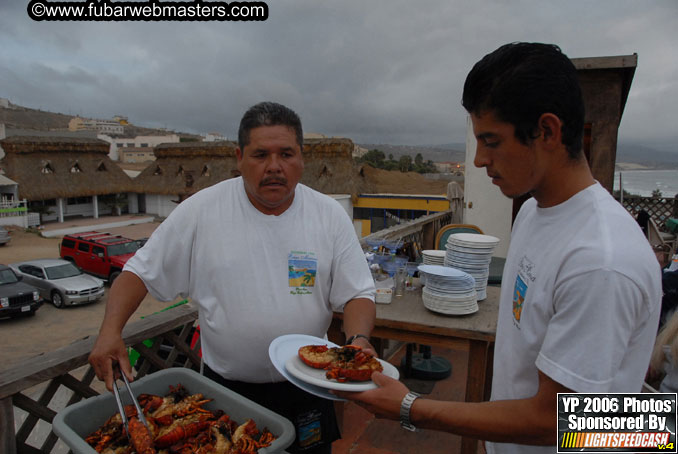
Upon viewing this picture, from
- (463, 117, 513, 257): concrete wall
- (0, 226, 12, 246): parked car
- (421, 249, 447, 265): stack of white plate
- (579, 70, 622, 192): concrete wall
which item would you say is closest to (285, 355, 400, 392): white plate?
(421, 249, 447, 265): stack of white plate

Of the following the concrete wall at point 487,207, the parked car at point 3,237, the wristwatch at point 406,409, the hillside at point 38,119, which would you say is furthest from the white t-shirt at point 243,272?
the hillside at point 38,119

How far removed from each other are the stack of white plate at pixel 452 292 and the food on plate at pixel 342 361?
1233 mm

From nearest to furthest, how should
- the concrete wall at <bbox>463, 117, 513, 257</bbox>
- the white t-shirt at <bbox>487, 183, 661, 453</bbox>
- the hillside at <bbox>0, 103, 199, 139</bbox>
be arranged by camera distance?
the white t-shirt at <bbox>487, 183, 661, 453</bbox> < the concrete wall at <bbox>463, 117, 513, 257</bbox> < the hillside at <bbox>0, 103, 199, 139</bbox>

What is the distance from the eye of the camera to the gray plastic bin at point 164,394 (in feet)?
4.49

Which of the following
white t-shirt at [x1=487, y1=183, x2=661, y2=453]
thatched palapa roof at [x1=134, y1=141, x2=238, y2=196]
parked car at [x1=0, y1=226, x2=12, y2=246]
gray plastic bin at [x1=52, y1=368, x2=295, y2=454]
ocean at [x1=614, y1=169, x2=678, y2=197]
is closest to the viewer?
white t-shirt at [x1=487, y1=183, x2=661, y2=453]

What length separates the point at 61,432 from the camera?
4.53 ft

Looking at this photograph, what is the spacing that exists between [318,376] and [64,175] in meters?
38.4

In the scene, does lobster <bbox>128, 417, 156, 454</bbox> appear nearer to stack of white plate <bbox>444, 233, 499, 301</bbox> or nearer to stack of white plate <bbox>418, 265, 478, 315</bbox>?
stack of white plate <bbox>418, 265, 478, 315</bbox>

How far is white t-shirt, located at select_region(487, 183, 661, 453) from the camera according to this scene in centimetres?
94

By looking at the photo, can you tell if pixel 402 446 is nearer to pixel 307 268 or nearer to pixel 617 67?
pixel 307 268

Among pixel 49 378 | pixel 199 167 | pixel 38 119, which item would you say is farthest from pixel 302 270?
pixel 38 119

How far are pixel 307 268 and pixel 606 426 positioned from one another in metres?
1.21

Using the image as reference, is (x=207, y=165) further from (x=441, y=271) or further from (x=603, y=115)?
(x=441, y=271)

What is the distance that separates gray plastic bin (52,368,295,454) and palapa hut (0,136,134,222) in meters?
35.1
